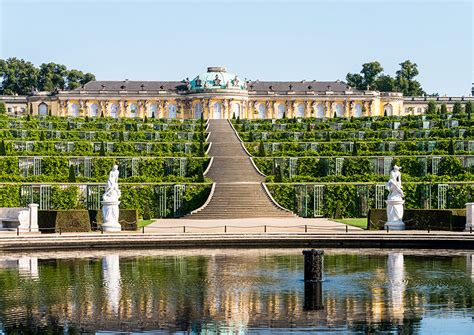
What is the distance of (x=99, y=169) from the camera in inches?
1993

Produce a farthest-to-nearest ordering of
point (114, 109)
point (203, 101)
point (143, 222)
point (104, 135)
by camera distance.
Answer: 1. point (114, 109)
2. point (203, 101)
3. point (104, 135)
4. point (143, 222)

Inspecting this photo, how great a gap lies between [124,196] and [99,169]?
20.0ft

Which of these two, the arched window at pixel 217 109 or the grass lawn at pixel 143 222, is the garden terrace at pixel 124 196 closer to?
the grass lawn at pixel 143 222

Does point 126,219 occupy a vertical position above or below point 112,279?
above

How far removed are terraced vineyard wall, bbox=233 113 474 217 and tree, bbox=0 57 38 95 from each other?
75312 mm

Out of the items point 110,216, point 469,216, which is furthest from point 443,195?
point 110,216

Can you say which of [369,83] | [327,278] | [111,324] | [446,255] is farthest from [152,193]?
[369,83]

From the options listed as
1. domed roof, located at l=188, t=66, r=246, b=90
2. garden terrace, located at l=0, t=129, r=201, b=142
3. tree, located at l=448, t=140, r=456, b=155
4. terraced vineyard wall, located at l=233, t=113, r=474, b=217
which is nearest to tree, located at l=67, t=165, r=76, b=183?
terraced vineyard wall, located at l=233, t=113, r=474, b=217

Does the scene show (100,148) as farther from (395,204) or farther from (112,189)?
(395,204)

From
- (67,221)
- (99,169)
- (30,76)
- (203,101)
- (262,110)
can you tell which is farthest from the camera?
(30,76)

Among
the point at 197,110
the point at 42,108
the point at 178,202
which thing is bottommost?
the point at 178,202

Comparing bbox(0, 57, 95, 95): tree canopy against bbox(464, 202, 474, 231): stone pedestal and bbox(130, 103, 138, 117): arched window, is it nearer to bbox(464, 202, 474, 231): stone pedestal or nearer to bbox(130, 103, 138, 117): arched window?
bbox(130, 103, 138, 117): arched window

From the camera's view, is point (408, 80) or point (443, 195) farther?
point (408, 80)

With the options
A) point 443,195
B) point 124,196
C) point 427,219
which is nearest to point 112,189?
point 124,196
